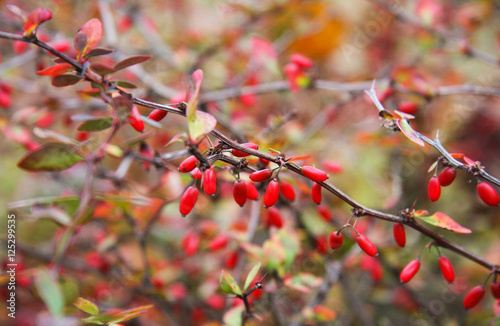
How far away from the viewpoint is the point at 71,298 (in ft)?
2.34

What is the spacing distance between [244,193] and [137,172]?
151 centimetres

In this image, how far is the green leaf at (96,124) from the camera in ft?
2.33

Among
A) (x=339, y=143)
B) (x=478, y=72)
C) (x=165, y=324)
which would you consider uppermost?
(x=478, y=72)

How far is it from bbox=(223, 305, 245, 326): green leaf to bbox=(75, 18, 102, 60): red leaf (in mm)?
605

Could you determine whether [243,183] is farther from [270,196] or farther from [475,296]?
[475,296]

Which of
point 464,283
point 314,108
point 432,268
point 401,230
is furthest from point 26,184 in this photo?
point 464,283

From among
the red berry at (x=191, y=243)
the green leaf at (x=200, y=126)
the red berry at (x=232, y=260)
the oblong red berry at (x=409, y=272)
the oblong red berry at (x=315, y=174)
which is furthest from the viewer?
the red berry at (x=191, y=243)

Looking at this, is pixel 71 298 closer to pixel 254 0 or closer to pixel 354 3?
pixel 254 0

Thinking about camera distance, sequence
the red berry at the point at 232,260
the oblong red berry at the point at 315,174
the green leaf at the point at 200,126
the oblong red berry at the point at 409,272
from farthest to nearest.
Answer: the red berry at the point at 232,260 < the oblong red berry at the point at 409,272 < the oblong red berry at the point at 315,174 < the green leaf at the point at 200,126

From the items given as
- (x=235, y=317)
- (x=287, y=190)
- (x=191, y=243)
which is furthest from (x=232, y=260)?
(x=287, y=190)

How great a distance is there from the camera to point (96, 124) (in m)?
0.73

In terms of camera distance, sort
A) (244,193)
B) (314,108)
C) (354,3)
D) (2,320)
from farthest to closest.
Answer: (354,3) → (314,108) → (2,320) → (244,193)

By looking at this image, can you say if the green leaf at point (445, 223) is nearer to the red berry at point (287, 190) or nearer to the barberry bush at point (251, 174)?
the barberry bush at point (251, 174)

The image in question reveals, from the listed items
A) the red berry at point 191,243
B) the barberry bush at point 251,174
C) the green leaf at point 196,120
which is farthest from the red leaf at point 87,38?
the red berry at point 191,243
